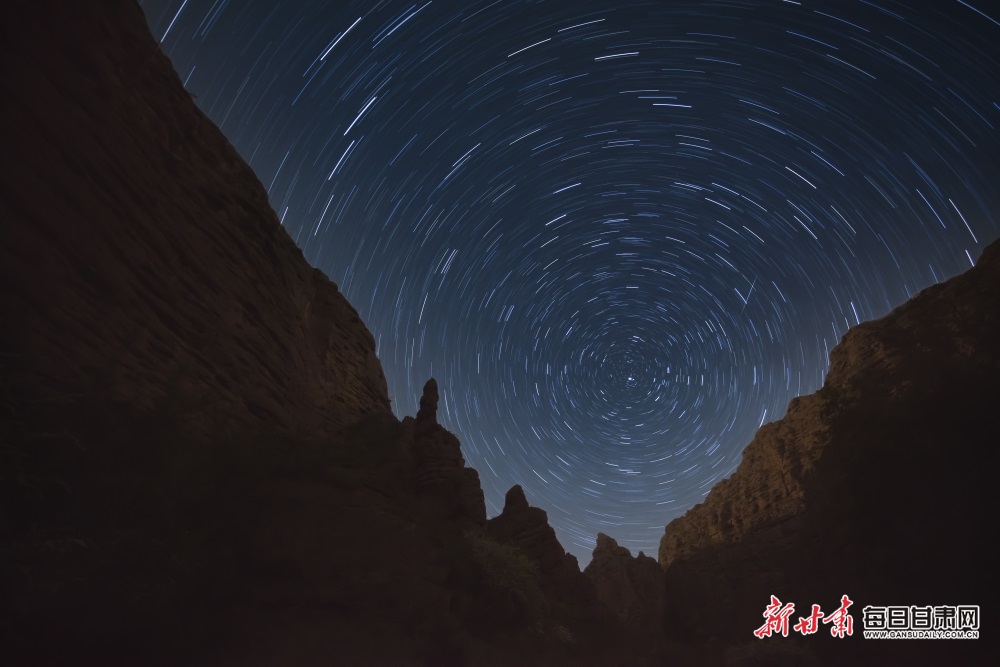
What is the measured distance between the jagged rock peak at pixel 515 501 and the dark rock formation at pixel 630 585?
50.1 ft

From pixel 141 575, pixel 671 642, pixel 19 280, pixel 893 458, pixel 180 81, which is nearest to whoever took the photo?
pixel 141 575

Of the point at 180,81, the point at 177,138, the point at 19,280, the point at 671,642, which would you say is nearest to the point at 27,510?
the point at 19,280

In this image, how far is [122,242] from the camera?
13492 millimetres

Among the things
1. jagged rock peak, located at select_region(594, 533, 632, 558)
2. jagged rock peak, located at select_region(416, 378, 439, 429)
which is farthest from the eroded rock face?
jagged rock peak, located at select_region(594, 533, 632, 558)

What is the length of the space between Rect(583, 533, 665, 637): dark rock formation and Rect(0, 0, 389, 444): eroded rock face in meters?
33.6

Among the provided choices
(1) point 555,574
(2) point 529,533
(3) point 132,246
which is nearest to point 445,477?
(2) point 529,533

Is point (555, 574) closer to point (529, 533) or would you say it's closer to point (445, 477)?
point (529, 533)

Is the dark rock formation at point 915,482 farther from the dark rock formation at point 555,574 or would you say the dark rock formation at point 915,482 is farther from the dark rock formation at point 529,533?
the dark rock formation at point 529,533

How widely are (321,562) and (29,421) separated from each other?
736cm

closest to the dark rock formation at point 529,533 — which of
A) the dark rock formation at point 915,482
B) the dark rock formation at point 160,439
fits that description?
the dark rock formation at point 160,439

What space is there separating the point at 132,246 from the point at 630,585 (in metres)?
52.2

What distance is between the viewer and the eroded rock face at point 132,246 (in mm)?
10367

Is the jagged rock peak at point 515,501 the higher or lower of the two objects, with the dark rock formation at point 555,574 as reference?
higher

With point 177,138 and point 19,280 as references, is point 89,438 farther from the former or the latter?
point 177,138
